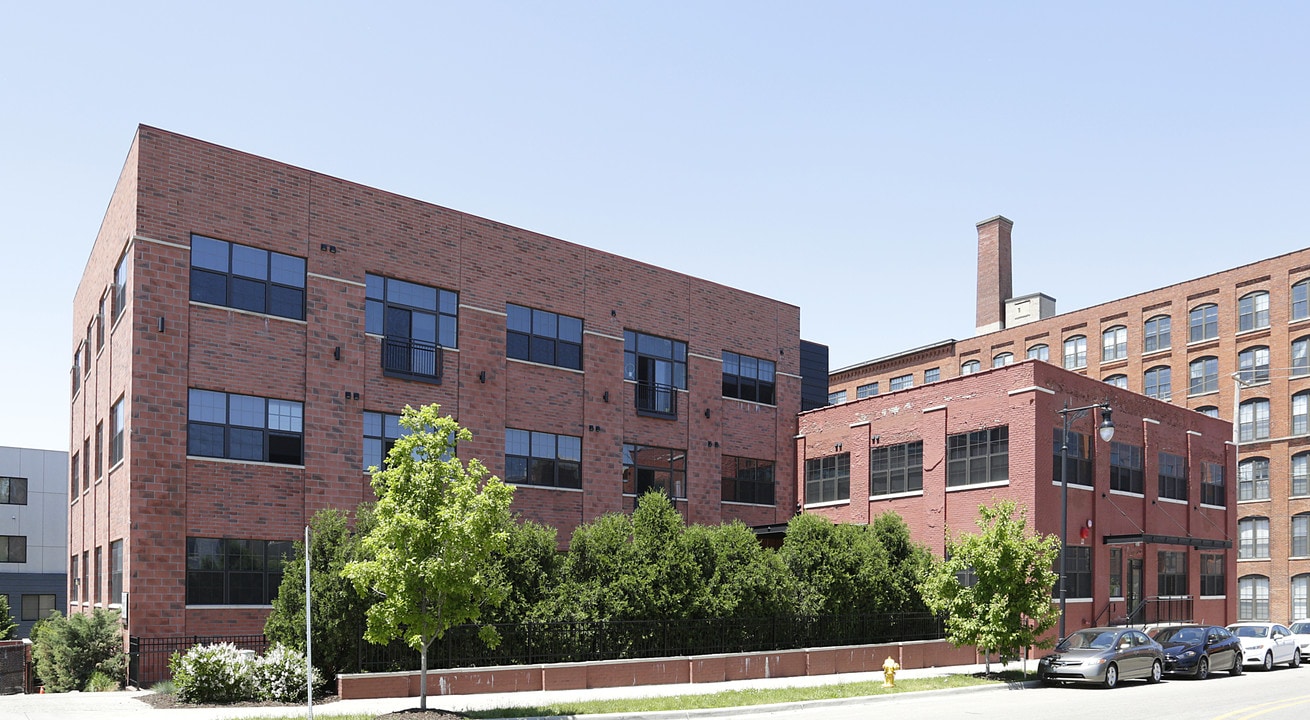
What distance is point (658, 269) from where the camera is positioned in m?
39.8

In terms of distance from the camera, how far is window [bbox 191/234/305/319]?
1133 inches

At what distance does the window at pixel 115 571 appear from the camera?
94.0ft

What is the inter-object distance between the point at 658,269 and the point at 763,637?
16.0 meters

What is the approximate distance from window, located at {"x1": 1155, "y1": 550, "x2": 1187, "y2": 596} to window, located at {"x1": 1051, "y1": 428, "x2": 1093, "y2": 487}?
628 centimetres

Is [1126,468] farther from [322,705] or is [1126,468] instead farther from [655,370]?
[322,705]

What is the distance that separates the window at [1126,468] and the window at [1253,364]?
22.1 m

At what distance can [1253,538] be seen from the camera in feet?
198

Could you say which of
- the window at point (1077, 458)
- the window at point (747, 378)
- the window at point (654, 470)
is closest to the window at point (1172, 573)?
the window at point (1077, 458)

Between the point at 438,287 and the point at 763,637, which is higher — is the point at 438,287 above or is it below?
above

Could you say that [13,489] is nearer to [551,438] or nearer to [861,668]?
[551,438]

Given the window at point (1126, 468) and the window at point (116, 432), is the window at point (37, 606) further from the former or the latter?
the window at point (1126, 468)

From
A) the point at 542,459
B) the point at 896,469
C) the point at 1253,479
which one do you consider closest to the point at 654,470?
the point at 542,459

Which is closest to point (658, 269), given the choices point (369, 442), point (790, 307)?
point (790, 307)

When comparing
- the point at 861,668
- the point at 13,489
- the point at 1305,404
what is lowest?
the point at 861,668
